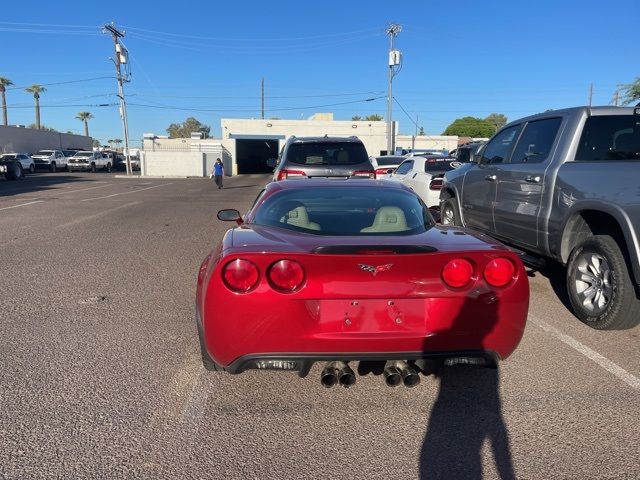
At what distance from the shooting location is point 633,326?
175 inches

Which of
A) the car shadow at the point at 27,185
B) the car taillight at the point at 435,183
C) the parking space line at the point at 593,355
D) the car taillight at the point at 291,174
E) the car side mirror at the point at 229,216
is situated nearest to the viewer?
the parking space line at the point at 593,355

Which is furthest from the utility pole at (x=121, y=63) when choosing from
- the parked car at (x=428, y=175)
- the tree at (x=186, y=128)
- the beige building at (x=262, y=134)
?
the tree at (x=186, y=128)

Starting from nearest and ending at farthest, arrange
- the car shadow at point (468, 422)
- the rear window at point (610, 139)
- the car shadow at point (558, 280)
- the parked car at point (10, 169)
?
the car shadow at point (468, 422) < the rear window at point (610, 139) < the car shadow at point (558, 280) < the parked car at point (10, 169)

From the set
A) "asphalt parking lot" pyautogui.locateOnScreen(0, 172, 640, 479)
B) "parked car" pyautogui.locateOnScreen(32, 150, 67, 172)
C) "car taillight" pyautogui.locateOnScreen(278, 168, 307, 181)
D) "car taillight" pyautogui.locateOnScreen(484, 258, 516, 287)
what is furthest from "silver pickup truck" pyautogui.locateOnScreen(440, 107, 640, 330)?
"parked car" pyautogui.locateOnScreen(32, 150, 67, 172)

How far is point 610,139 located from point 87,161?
47.9 metres

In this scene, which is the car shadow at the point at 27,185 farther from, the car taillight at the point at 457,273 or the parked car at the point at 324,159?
the car taillight at the point at 457,273

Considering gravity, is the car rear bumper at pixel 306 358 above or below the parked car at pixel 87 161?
below

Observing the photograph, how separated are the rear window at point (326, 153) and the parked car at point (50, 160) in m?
40.1

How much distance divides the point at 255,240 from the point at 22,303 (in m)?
3.48

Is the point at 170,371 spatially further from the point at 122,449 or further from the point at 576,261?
the point at 576,261

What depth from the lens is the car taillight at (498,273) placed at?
3.07 m

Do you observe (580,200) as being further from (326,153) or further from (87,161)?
(87,161)

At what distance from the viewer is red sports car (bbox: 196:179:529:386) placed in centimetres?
289

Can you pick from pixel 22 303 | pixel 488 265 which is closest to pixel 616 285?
pixel 488 265
